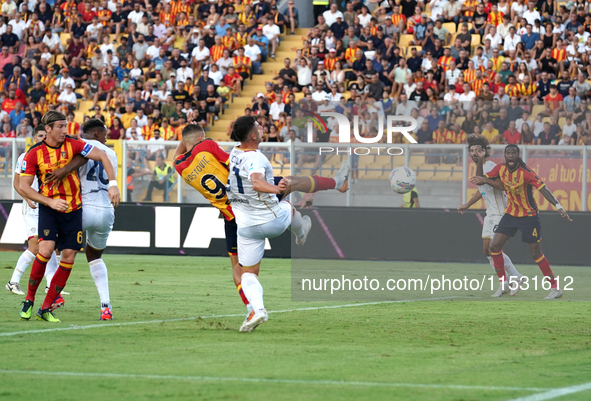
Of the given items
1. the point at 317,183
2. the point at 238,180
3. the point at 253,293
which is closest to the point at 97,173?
the point at 238,180

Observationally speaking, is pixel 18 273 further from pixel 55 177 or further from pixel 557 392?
pixel 557 392

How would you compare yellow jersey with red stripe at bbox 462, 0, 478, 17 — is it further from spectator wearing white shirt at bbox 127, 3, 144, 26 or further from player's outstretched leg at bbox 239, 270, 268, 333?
player's outstretched leg at bbox 239, 270, 268, 333

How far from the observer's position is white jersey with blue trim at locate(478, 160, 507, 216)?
13.5m

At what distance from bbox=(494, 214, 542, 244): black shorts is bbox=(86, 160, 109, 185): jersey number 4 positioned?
6034mm

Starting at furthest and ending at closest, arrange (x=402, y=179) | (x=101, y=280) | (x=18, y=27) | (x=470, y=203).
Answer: (x=18, y=27), (x=402, y=179), (x=470, y=203), (x=101, y=280)

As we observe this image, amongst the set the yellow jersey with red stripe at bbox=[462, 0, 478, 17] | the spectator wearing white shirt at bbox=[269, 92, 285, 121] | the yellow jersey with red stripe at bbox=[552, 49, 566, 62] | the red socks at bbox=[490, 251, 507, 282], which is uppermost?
the yellow jersey with red stripe at bbox=[462, 0, 478, 17]

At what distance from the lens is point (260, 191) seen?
8.14m

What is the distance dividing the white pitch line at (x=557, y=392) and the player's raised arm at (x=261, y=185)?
3141mm

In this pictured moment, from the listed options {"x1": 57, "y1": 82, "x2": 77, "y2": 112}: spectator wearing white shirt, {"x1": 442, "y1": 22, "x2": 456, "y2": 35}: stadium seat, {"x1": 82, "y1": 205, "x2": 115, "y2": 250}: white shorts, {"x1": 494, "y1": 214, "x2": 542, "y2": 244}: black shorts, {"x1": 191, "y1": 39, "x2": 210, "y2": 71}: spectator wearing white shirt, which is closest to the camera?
{"x1": 82, "y1": 205, "x2": 115, "y2": 250}: white shorts

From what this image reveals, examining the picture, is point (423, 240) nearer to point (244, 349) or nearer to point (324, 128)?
point (324, 128)

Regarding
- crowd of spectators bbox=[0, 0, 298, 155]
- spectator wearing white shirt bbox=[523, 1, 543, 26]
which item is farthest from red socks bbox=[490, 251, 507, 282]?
spectator wearing white shirt bbox=[523, 1, 543, 26]

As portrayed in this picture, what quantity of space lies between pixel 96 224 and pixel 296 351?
10.3 feet

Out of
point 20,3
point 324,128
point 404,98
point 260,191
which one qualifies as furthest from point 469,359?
point 20,3

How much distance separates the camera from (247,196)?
852 cm
